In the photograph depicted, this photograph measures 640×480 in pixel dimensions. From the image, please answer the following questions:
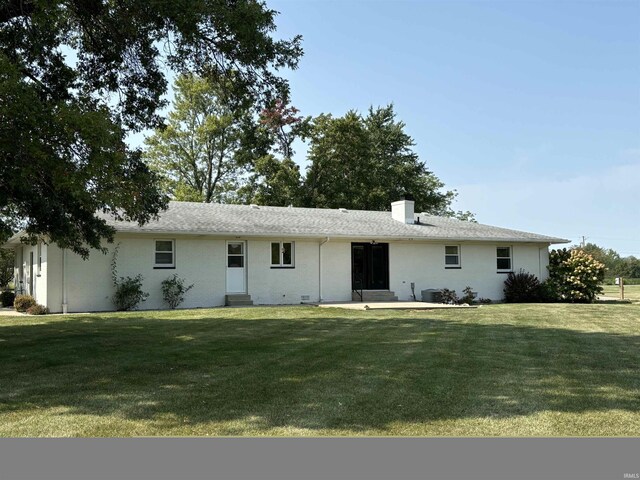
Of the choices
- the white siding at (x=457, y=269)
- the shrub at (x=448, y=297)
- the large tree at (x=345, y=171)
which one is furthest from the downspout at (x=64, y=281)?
the large tree at (x=345, y=171)

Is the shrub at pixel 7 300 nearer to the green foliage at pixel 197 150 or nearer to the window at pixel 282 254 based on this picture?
the window at pixel 282 254

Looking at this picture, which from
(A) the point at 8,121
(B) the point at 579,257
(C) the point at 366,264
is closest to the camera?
(A) the point at 8,121

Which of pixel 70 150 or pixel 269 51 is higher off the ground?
pixel 269 51

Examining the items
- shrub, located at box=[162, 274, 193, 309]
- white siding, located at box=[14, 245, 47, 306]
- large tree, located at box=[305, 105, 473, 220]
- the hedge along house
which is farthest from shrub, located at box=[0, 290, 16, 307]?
large tree, located at box=[305, 105, 473, 220]

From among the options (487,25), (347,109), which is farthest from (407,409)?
(347,109)

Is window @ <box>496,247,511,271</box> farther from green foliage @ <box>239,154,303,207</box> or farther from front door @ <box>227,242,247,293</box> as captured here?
green foliage @ <box>239,154,303,207</box>

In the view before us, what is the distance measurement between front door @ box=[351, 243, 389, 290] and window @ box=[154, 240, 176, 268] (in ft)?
24.2

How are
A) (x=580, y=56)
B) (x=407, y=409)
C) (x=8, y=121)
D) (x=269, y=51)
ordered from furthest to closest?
(x=580, y=56) < (x=269, y=51) < (x=8, y=121) < (x=407, y=409)

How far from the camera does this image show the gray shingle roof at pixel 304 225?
2056 cm

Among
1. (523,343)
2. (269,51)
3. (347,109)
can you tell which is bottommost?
(523,343)

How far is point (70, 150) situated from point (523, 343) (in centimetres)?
904

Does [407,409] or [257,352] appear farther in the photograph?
[257,352]

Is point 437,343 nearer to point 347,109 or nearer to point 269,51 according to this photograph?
point 269,51

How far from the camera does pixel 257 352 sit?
397 inches
